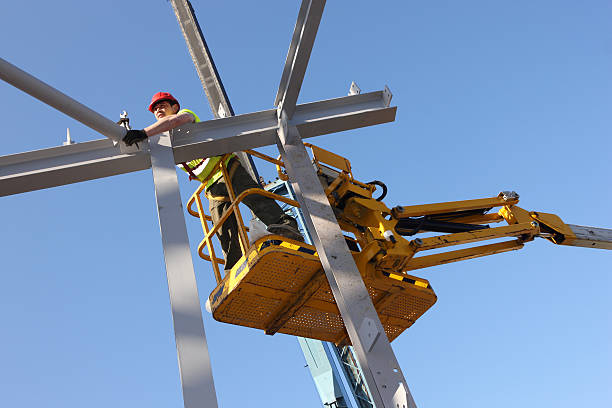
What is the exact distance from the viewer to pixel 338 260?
6316 mm

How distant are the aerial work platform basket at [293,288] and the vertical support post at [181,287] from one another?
3.86ft

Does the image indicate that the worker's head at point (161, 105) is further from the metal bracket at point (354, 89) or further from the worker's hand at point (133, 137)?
the metal bracket at point (354, 89)

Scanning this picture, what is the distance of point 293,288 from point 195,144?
196 centimetres

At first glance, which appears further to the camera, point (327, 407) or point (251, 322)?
point (327, 407)

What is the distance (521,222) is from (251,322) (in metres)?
4.44

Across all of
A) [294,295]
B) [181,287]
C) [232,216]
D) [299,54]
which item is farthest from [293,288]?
[299,54]

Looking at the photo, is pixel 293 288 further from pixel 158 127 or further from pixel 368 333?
pixel 158 127

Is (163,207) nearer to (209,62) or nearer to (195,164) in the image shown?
(195,164)

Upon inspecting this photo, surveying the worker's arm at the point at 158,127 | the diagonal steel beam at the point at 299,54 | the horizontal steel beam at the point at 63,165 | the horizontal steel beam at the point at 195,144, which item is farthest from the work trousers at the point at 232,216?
the horizontal steel beam at the point at 63,165

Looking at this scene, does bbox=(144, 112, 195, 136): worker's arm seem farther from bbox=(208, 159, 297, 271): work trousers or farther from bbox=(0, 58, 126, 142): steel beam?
bbox=(208, 159, 297, 271): work trousers

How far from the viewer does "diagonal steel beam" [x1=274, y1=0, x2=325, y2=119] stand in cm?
645

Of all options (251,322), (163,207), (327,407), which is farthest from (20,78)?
(327,407)

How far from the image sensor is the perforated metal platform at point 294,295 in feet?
23.3

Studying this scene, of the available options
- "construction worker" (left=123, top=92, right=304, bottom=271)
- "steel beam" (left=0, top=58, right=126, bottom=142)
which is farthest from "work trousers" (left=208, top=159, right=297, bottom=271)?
"steel beam" (left=0, top=58, right=126, bottom=142)
